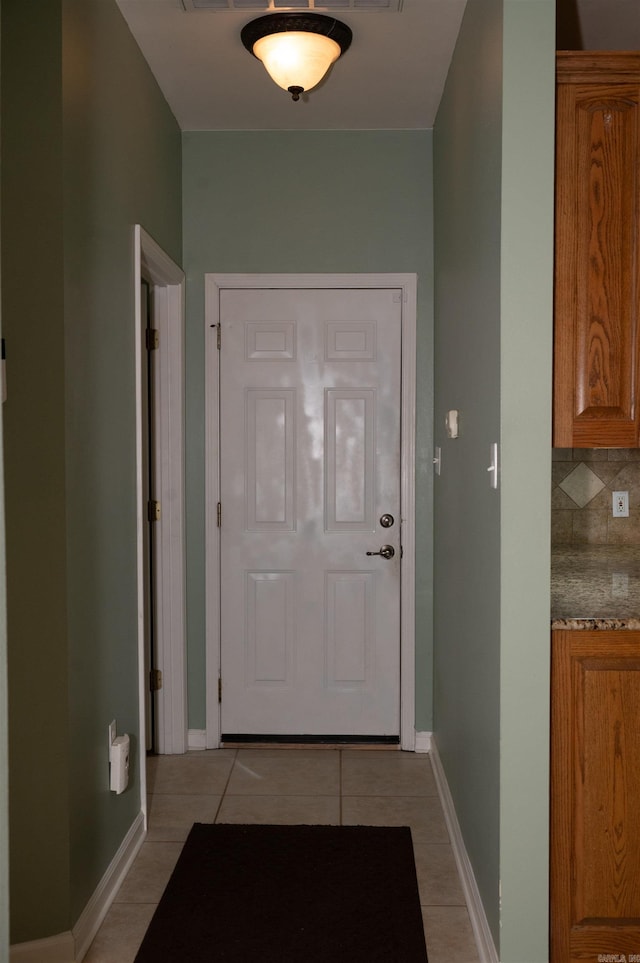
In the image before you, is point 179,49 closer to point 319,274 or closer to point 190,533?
point 319,274

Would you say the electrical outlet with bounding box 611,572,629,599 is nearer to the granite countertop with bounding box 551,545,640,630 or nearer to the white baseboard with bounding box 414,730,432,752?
the granite countertop with bounding box 551,545,640,630

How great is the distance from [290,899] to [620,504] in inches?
71.6

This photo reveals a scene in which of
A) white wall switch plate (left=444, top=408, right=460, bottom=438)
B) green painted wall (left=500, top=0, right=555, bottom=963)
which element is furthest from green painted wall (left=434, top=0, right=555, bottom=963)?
white wall switch plate (left=444, top=408, right=460, bottom=438)

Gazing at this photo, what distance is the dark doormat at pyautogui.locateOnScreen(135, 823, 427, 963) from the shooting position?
2301 mm

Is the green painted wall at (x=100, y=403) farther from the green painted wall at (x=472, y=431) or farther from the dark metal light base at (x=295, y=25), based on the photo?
the green painted wall at (x=472, y=431)

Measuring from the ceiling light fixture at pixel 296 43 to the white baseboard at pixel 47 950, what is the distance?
2.65 meters

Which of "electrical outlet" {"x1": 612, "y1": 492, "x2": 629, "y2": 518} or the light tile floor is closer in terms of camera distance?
the light tile floor

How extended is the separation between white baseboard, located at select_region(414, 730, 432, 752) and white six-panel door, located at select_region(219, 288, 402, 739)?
0.48 ft

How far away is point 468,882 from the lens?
2.53 meters

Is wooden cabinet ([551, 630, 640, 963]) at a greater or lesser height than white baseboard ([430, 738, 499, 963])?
greater

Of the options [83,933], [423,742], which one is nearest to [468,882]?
[83,933]

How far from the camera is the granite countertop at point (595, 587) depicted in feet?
6.56

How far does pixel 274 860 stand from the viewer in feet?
9.18

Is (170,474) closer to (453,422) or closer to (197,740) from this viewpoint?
(197,740)
